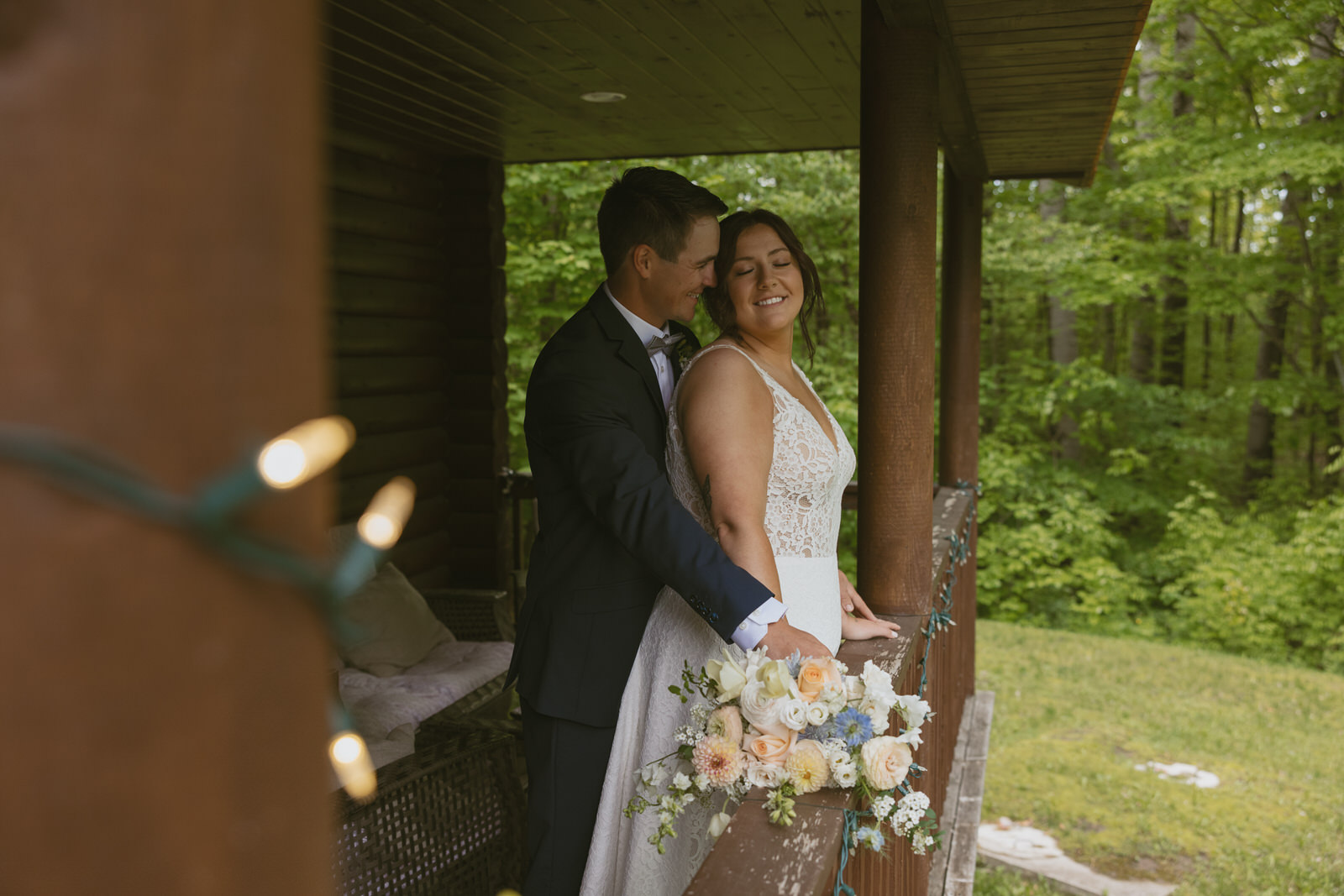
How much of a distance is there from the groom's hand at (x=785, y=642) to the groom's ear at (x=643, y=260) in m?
0.89

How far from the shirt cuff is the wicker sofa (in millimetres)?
1048

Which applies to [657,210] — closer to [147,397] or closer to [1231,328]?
[147,397]

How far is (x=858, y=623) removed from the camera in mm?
2543

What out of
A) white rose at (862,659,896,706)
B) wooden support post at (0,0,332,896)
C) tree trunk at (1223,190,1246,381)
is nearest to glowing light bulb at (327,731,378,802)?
wooden support post at (0,0,332,896)

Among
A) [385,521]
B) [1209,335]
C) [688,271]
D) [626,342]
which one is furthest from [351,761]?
[1209,335]

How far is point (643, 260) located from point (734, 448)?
55 cm

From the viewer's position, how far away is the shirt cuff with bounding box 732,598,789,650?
76.4 inches

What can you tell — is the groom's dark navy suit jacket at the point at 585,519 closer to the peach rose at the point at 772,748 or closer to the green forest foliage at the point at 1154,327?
the peach rose at the point at 772,748

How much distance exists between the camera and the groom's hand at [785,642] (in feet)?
6.38

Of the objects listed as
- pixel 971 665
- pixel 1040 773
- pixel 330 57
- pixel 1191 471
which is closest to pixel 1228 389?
pixel 1191 471

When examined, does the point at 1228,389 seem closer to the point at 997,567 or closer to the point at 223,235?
the point at 997,567

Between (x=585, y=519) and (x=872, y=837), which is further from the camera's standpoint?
(x=585, y=519)

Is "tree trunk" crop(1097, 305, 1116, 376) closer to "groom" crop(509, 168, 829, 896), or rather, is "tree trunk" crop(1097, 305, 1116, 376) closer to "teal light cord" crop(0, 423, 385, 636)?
"groom" crop(509, 168, 829, 896)

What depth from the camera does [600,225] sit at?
8.29 feet
